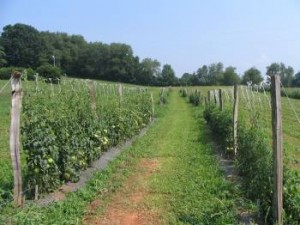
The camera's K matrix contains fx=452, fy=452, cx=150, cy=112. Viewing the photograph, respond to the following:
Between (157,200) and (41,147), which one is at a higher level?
(41,147)

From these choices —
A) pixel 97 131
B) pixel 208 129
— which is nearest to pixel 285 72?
pixel 208 129

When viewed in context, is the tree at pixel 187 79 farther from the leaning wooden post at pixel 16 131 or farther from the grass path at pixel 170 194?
the leaning wooden post at pixel 16 131

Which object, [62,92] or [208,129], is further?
[208,129]

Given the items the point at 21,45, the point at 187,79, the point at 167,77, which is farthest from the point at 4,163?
the point at 187,79

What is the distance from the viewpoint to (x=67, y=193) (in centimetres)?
770

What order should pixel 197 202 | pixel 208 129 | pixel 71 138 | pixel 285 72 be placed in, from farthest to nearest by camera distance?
pixel 285 72
pixel 208 129
pixel 71 138
pixel 197 202

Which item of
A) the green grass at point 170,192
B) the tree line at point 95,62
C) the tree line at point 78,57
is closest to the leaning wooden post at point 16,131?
A: the green grass at point 170,192

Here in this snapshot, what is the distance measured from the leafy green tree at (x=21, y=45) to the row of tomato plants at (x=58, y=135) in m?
70.5

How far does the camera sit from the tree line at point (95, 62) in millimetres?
81312

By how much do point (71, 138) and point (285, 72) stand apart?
9088 centimetres

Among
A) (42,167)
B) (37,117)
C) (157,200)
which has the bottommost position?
(157,200)

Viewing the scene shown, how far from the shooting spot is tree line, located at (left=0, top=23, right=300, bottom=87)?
267ft

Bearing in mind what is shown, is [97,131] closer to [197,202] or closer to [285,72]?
[197,202]

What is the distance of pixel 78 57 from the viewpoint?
315ft
